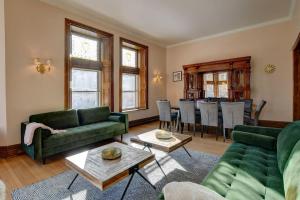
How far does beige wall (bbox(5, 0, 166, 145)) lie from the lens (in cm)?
311

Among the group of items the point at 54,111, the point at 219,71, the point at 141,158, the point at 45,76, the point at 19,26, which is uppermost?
the point at 19,26

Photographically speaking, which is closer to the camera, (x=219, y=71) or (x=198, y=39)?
(x=219, y=71)

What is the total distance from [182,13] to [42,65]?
352cm

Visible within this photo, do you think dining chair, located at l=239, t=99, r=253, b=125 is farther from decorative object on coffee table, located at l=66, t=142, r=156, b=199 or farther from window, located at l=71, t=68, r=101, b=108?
window, located at l=71, t=68, r=101, b=108

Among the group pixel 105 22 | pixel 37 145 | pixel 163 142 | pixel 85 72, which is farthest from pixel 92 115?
pixel 105 22

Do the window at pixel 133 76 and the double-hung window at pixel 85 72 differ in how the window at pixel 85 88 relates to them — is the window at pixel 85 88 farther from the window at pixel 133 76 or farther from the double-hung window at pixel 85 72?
the window at pixel 133 76

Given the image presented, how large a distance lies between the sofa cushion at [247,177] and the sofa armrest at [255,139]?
14cm

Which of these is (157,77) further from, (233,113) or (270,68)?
(270,68)

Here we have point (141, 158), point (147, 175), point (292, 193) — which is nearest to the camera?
point (292, 193)

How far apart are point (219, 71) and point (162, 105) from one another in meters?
2.63

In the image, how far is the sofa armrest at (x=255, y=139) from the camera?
2.10 metres

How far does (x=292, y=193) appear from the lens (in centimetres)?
91

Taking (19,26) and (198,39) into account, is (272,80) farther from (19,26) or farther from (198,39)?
(19,26)

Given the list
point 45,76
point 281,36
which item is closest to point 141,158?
point 45,76
